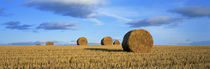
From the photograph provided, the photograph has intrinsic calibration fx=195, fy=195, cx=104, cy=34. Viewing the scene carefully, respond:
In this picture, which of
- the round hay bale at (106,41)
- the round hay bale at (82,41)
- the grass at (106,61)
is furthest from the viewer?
the round hay bale at (82,41)

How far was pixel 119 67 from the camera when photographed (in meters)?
5.50

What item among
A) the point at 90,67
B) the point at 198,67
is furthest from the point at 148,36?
the point at 90,67

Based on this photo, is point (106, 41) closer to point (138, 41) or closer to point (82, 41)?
point (82, 41)

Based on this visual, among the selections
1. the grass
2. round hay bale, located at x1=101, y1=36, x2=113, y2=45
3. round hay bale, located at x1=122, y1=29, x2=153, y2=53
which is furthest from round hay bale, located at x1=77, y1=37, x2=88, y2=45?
the grass

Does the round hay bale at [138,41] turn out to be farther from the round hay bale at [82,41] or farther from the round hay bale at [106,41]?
the round hay bale at [82,41]

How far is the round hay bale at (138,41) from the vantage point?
40.9 feet

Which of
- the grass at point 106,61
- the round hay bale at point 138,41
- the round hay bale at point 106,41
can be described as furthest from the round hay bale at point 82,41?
the grass at point 106,61

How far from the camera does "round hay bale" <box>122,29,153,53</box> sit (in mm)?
12453

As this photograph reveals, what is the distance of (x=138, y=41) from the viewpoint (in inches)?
497

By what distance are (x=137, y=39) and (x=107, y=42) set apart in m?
14.7

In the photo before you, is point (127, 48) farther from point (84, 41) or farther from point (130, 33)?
point (84, 41)

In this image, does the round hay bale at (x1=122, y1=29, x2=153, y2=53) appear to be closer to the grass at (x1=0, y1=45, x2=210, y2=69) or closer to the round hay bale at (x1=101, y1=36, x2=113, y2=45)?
the grass at (x1=0, y1=45, x2=210, y2=69)

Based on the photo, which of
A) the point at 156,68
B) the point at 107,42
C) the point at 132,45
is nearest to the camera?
the point at 156,68

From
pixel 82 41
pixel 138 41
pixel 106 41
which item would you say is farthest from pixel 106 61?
pixel 82 41
